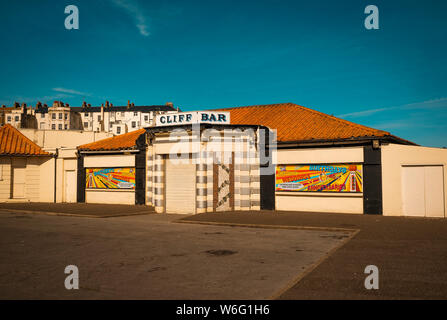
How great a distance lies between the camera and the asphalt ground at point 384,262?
6.30 meters

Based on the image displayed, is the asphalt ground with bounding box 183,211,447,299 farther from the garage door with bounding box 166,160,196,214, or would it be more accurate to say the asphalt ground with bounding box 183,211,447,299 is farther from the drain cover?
the garage door with bounding box 166,160,196,214

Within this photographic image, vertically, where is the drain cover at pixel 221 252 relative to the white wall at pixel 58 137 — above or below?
below

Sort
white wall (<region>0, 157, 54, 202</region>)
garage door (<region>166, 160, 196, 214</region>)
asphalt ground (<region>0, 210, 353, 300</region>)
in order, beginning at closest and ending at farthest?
asphalt ground (<region>0, 210, 353, 300</region>) → garage door (<region>166, 160, 196, 214</region>) → white wall (<region>0, 157, 54, 202</region>)

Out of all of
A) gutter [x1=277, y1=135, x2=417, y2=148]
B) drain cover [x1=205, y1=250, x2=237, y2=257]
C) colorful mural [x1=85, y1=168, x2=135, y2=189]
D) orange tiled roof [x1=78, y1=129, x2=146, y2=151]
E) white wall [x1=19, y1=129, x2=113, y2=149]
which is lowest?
drain cover [x1=205, y1=250, x2=237, y2=257]

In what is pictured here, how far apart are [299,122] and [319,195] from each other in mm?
4934

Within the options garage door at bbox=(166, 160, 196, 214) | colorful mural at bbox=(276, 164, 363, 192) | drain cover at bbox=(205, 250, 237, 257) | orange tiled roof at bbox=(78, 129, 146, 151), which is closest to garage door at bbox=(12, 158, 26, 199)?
orange tiled roof at bbox=(78, 129, 146, 151)

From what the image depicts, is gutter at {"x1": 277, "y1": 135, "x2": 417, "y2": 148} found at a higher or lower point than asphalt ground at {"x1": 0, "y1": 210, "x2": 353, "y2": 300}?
higher

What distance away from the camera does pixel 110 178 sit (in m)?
24.9

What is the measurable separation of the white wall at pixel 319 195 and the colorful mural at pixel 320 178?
0.25 meters

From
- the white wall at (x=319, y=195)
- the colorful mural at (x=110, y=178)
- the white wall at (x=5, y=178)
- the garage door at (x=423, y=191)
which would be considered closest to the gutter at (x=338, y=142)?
the white wall at (x=319, y=195)

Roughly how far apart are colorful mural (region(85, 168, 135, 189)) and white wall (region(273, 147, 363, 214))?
32.6 feet

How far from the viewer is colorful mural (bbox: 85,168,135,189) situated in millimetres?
24016

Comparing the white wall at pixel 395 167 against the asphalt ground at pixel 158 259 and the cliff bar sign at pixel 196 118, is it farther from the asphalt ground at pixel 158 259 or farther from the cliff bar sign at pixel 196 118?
the cliff bar sign at pixel 196 118

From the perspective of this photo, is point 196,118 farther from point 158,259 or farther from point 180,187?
point 158,259
